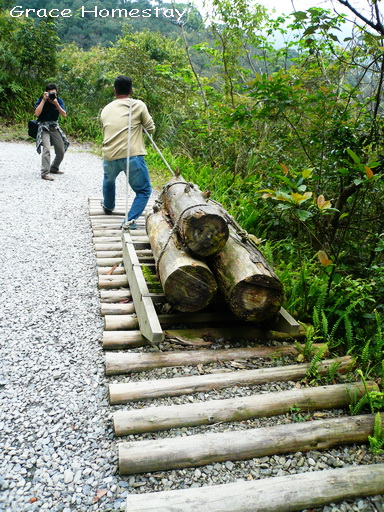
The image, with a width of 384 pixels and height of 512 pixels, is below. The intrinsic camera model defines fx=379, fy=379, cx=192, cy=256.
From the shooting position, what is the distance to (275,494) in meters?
1.74

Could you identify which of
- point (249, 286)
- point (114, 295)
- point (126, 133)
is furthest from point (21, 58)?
point (249, 286)

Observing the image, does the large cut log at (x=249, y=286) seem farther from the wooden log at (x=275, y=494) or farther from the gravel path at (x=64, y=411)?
the wooden log at (x=275, y=494)

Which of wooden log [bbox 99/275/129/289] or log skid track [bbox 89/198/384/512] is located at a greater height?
wooden log [bbox 99/275/129/289]

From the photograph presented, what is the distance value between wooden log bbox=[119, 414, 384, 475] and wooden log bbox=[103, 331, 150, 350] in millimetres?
929

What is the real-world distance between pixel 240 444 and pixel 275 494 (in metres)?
0.31

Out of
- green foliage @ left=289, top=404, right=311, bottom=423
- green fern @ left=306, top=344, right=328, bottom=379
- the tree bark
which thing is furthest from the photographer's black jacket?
green foliage @ left=289, top=404, right=311, bottom=423

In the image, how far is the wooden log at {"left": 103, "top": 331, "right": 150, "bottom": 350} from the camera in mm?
2789

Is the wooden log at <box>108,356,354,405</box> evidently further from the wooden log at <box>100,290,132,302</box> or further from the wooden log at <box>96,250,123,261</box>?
the wooden log at <box>96,250,123,261</box>

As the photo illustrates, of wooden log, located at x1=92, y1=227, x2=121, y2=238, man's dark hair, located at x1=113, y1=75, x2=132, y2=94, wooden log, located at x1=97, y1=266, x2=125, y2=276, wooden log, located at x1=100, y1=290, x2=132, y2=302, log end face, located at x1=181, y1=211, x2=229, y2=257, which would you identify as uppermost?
man's dark hair, located at x1=113, y1=75, x2=132, y2=94

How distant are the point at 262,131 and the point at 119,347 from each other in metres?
5.28

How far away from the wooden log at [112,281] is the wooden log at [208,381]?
1404 millimetres

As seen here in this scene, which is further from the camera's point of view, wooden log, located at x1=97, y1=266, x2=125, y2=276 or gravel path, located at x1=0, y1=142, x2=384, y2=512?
wooden log, located at x1=97, y1=266, x2=125, y2=276

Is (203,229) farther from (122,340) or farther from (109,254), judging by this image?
(109,254)

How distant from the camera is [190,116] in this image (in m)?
9.01
